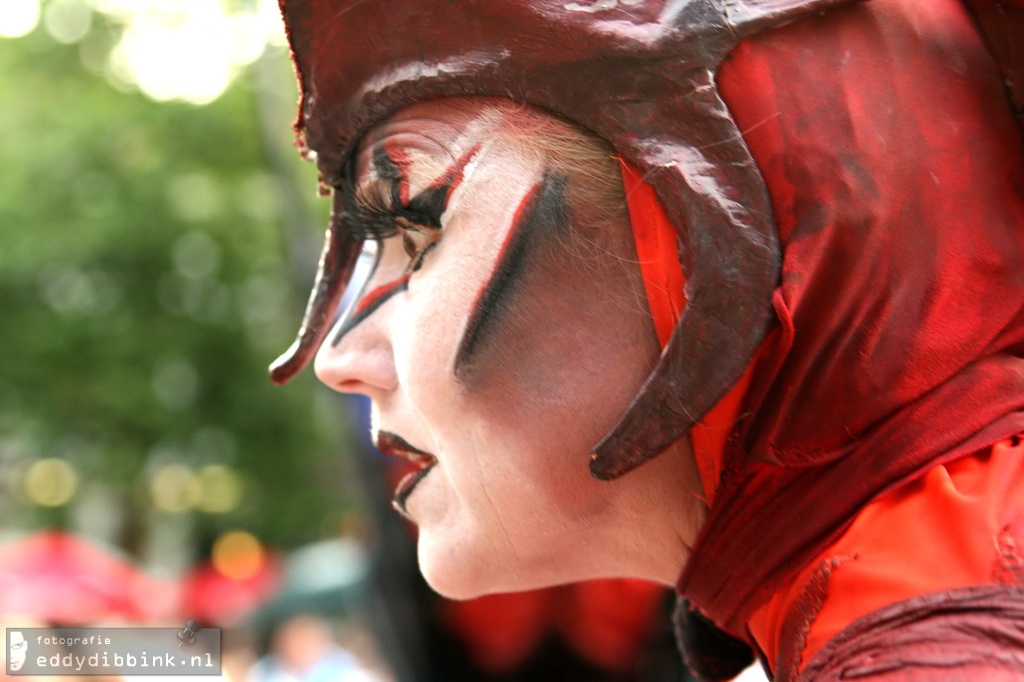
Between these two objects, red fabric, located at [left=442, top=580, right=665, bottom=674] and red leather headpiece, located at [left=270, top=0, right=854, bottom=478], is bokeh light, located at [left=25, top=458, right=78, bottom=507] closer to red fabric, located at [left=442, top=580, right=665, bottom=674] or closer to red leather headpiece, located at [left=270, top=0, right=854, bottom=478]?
red fabric, located at [left=442, top=580, right=665, bottom=674]

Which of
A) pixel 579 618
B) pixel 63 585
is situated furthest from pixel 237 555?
pixel 579 618

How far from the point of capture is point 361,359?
1.73 meters

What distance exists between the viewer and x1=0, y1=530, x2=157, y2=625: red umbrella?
5266 millimetres

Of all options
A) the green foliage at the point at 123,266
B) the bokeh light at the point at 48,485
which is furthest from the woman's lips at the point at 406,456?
the bokeh light at the point at 48,485

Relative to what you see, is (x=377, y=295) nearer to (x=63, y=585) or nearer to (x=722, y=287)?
(x=722, y=287)

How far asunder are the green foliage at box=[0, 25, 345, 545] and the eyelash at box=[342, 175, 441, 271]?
1203 cm

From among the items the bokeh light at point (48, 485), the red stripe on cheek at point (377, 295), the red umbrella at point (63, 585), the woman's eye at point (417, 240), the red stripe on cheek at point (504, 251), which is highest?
the red stripe on cheek at point (504, 251)

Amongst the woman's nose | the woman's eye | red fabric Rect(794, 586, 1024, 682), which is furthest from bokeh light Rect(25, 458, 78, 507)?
red fabric Rect(794, 586, 1024, 682)

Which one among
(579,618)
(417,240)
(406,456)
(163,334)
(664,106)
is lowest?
(163,334)

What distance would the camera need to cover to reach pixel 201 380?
15633 millimetres

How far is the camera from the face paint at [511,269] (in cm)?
155

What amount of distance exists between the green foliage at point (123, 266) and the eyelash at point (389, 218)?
39.5ft

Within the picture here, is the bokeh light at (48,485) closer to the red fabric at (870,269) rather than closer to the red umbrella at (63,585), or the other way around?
the red umbrella at (63,585)

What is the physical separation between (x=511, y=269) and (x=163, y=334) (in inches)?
→ 557
